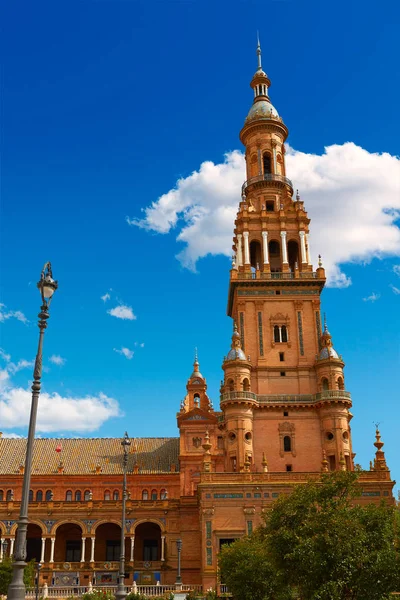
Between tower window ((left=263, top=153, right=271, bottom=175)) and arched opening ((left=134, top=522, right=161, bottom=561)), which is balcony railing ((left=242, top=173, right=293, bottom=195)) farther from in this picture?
arched opening ((left=134, top=522, right=161, bottom=561))

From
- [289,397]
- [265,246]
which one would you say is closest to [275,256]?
[265,246]

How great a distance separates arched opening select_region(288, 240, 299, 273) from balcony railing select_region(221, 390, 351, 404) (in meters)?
15.7

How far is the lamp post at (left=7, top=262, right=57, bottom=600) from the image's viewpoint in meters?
16.7

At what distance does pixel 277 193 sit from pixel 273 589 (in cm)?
4754

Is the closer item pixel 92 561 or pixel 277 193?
pixel 92 561

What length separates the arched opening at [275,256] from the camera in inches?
2837

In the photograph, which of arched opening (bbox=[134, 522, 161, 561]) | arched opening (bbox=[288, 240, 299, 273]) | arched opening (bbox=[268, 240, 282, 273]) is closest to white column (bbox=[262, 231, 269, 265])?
arched opening (bbox=[268, 240, 282, 273])

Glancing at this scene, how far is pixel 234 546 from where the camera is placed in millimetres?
42594

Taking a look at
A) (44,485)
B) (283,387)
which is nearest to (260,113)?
(283,387)

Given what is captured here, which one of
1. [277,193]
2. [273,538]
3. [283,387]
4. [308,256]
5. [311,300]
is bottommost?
[273,538]

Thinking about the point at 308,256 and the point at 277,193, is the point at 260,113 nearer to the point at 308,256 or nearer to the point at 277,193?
the point at 277,193

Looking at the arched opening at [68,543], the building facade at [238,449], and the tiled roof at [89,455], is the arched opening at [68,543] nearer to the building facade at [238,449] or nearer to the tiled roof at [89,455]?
the building facade at [238,449]

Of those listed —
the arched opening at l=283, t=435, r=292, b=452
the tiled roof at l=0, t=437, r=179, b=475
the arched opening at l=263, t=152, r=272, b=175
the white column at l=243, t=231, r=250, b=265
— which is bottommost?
the arched opening at l=283, t=435, r=292, b=452

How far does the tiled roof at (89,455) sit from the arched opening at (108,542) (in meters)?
7.26
